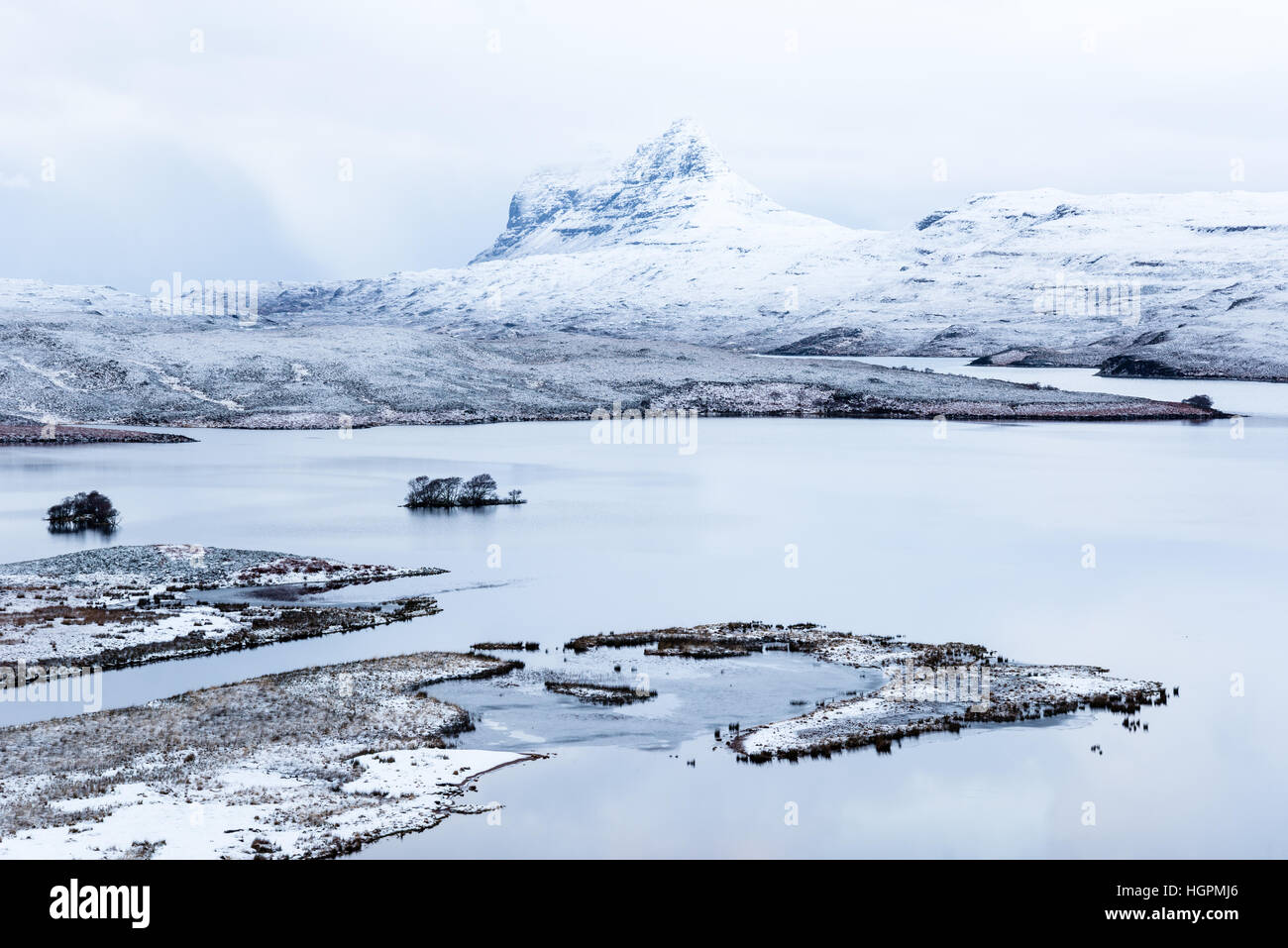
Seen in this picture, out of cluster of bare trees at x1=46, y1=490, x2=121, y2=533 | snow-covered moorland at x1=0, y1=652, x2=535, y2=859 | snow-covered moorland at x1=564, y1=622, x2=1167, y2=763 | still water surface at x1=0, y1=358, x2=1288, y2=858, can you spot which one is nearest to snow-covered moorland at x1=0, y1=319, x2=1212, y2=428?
still water surface at x1=0, y1=358, x2=1288, y2=858

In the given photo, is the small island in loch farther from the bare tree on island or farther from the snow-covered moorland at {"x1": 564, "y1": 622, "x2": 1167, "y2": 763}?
the snow-covered moorland at {"x1": 564, "y1": 622, "x2": 1167, "y2": 763}

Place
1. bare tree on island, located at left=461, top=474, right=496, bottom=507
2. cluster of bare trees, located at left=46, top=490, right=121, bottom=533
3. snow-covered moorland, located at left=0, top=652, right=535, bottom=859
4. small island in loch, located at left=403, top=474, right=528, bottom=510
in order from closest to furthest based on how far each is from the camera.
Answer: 1. snow-covered moorland, located at left=0, top=652, right=535, bottom=859
2. cluster of bare trees, located at left=46, top=490, right=121, bottom=533
3. small island in loch, located at left=403, top=474, right=528, bottom=510
4. bare tree on island, located at left=461, top=474, right=496, bottom=507

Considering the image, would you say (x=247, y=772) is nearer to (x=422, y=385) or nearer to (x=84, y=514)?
(x=84, y=514)

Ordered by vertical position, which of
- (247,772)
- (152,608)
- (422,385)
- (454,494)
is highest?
(422,385)

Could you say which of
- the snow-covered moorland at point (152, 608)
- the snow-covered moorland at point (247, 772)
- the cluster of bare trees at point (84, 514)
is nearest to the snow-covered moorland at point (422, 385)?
the cluster of bare trees at point (84, 514)

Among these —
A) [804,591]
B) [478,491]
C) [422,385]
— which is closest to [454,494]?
[478,491]
